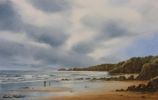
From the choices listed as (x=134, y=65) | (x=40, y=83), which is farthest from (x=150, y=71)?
(x=134, y=65)

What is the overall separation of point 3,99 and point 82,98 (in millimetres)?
7108

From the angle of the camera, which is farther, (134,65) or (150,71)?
(134,65)

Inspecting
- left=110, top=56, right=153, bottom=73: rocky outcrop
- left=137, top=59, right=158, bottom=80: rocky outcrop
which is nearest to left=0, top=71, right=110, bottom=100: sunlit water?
left=110, top=56, right=153, bottom=73: rocky outcrop

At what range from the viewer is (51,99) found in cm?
3981

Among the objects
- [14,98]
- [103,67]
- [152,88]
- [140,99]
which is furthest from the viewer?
[103,67]

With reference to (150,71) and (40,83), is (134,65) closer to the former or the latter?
(150,71)

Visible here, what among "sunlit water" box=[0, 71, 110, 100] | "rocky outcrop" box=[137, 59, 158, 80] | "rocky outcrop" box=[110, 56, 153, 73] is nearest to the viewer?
"sunlit water" box=[0, 71, 110, 100]

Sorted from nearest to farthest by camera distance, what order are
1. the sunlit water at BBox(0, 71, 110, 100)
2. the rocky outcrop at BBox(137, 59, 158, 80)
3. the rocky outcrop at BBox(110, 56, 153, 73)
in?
the sunlit water at BBox(0, 71, 110, 100) < the rocky outcrop at BBox(137, 59, 158, 80) < the rocky outcrop at BBox(110, 56, 153, 73)

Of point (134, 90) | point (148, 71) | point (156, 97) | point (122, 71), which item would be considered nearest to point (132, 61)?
point (122, 71)

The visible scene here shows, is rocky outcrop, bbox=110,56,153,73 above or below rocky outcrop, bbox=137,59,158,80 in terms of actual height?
above

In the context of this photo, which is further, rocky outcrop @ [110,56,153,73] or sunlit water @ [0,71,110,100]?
rocky outcrop @ [110,56,153,73]

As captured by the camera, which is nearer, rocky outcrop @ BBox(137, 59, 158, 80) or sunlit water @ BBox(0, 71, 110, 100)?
sunlit water @ BBox(0, 71, 110, 100)

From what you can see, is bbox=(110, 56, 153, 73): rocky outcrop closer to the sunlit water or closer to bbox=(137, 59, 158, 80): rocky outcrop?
the sunlit water

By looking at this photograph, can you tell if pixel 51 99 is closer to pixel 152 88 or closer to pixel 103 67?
pixel 152 88
